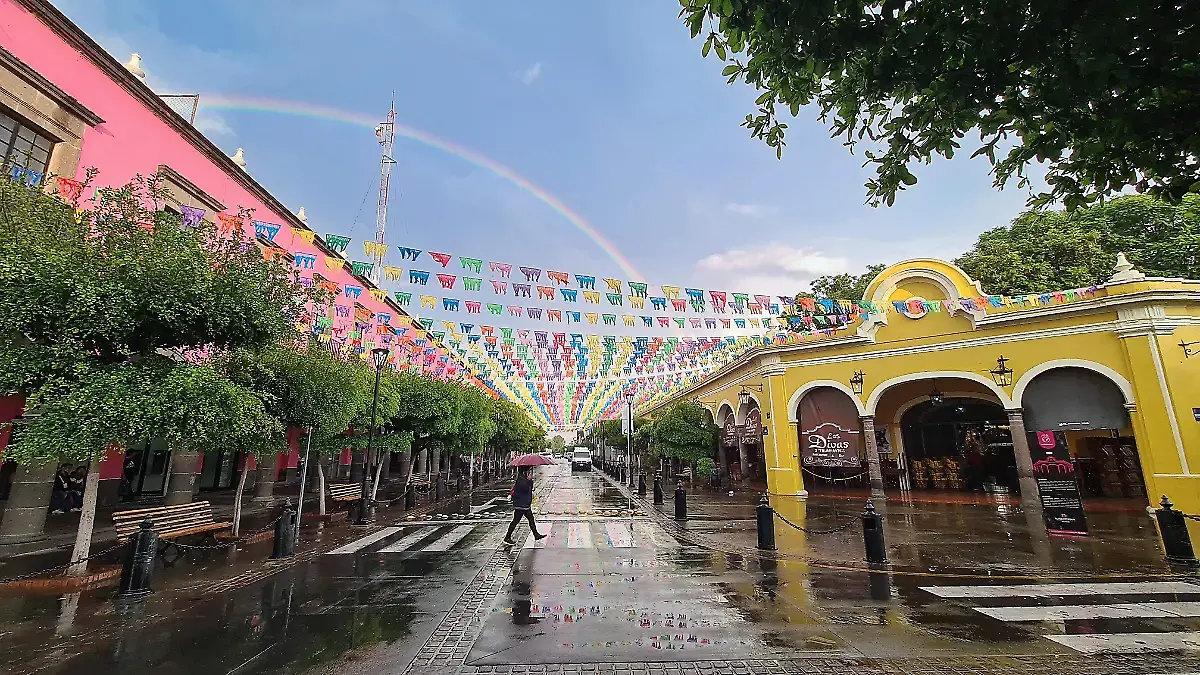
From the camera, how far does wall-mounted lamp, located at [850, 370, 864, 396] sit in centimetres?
2006

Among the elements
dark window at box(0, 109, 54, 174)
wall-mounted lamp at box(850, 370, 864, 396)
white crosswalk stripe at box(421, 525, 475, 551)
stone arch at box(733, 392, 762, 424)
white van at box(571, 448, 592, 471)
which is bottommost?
white crosswalk stripe at box(421, 525, 475, 551)

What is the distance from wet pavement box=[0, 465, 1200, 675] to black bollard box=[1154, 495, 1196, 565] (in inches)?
12.0

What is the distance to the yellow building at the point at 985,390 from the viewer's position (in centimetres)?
1541

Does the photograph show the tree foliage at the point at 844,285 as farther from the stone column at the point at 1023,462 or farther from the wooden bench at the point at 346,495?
the wooden bench at the point at 346,495

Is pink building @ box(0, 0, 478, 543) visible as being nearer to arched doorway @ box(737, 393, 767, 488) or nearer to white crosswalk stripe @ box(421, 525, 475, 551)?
A: white crosswalk stripe @ box(421, 525, 475, 551)

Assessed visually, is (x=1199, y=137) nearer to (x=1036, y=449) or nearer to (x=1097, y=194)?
(x=1097, y=194)

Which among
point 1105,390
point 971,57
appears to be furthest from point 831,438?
point 971,57

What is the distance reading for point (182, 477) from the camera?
49.4 ft

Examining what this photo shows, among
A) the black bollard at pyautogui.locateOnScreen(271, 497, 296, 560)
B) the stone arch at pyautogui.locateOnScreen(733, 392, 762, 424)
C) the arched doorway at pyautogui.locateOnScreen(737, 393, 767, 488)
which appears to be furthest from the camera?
the arched doorway at pyautogui.locateOnScreen(737, 393, 767, 488)

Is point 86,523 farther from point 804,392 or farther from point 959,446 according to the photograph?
point 959,446

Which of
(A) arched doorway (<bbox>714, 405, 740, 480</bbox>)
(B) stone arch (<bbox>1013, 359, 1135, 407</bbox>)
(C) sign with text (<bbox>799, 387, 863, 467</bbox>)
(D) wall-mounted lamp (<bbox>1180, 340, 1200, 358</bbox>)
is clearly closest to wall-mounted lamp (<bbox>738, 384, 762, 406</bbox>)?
(A) arched doorway (<bbox>714, 405, 740, 480</bbox>)

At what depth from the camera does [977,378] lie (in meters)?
18.2

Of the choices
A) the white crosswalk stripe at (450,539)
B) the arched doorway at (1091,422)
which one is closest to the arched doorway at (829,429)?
the arched doorway at (1091,422)

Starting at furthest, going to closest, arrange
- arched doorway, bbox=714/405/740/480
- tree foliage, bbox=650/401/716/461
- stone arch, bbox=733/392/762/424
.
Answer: arched doorway, bbox=714/405/740/480
tree foliage, bbox=650/401/716/461
stone arch, bbox=733/392/762/424
